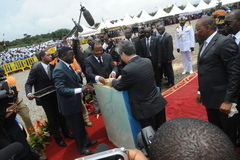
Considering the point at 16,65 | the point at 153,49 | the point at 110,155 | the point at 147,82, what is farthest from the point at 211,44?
the point at 16,65

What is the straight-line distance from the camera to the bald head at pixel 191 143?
0.66 meters

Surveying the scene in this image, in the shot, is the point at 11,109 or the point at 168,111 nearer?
the point at 11,109

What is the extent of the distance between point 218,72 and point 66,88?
80.6 inches

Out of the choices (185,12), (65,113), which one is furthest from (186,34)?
(185,12)

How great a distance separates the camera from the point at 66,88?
2.72m

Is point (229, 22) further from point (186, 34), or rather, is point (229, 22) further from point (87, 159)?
point (186, 34)

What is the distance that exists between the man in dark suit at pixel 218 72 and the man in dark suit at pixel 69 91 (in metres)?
1.70

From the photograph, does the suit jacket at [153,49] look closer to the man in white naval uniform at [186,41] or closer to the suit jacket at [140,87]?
the man in white naval uniform at [186,41]

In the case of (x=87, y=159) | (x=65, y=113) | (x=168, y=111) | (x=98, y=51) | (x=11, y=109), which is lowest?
(x=168, y=111)

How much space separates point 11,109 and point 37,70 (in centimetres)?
126

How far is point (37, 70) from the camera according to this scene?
3.35 m

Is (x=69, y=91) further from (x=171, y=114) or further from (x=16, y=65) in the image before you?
(x=16, y=65)

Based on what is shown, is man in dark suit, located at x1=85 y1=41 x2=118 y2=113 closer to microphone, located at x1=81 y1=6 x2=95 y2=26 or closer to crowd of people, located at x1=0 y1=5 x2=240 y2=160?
crowd of people, located at x1=0 y1=5 x2=240 y2=160

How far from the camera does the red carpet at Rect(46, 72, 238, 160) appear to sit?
341 centimetres
